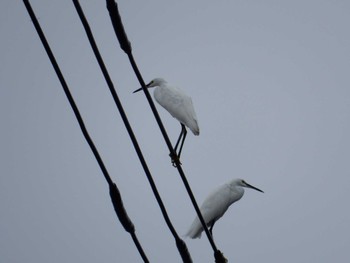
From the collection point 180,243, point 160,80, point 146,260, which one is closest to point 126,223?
point 146,260

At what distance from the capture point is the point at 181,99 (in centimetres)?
728

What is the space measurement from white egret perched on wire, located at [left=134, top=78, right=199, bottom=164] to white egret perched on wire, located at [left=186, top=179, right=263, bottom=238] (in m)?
1.29

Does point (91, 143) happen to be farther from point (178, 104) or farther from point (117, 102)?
point (178, 104)

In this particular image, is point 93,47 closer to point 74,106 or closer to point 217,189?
point 74,106

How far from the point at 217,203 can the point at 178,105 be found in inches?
79.2

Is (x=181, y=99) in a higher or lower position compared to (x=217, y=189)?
higher

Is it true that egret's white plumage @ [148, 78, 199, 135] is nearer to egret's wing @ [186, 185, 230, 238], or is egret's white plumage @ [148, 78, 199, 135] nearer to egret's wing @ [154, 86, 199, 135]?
egret's wing @ [154, 86, 199, 135]

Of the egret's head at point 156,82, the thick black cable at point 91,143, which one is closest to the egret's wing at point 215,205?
the egret's head at point 156,82

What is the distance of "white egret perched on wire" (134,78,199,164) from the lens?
6707mm

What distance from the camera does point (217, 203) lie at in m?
7.91

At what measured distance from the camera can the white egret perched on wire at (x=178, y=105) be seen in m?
6.71

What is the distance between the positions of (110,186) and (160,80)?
21.0 ft

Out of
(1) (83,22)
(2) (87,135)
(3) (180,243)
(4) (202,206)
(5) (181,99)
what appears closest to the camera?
(1) (83,22)

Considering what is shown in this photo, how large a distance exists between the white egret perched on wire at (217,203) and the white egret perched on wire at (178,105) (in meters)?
1.29
